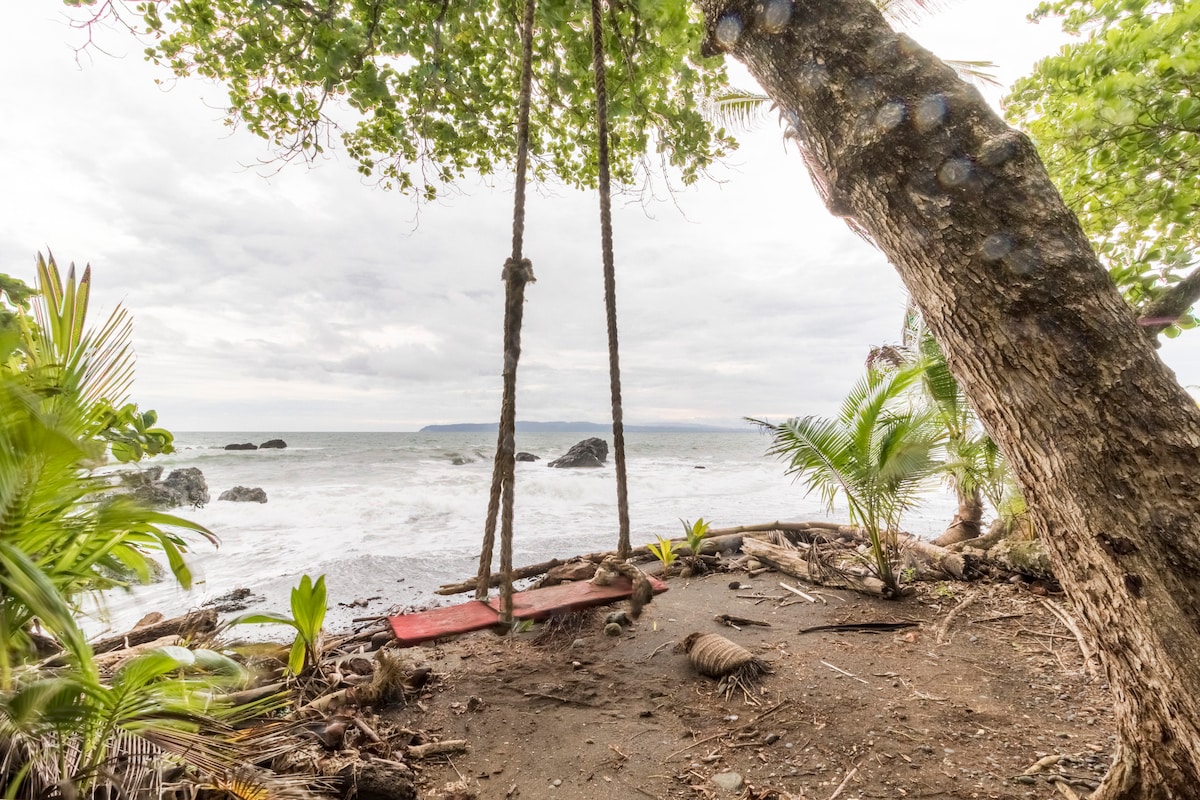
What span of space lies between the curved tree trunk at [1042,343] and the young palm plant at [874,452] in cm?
330

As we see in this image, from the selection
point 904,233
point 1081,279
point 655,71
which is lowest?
point 1081,279

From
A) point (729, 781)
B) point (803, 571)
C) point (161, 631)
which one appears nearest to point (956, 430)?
point (803, 571)

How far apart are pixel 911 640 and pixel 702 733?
208cm

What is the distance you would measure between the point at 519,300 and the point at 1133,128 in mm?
3688

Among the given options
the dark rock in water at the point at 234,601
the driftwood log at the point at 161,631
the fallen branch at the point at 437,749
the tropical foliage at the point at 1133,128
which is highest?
the tropical foliage at the point at 1133,128

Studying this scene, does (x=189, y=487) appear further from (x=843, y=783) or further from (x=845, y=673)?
(x=843, y=783)

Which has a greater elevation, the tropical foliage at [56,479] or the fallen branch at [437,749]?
the tropical foliage at [56,479]

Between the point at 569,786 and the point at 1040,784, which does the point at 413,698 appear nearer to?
the point at 569,786

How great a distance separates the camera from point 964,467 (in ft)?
17.8

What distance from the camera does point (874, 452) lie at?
4.71 m

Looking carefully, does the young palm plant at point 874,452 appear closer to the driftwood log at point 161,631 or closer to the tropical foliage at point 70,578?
the tropical foliage at point 70,578

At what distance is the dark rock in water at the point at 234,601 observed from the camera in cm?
518

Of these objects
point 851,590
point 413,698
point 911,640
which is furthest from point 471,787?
point 851,590

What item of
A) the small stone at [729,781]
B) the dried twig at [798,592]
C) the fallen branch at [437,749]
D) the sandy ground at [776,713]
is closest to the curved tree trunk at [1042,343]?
the sandy ground at [776,713]
